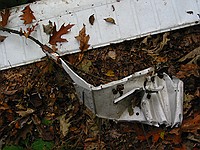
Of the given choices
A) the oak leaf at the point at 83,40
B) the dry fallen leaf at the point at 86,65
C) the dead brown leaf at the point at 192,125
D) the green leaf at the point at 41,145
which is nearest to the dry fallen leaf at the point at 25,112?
the green leaf at the point at 41,145

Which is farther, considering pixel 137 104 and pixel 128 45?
pixel 128 45

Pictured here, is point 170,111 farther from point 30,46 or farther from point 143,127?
point 30,46

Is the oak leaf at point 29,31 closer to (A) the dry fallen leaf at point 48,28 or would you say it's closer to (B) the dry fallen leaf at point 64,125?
(A) the dry fallen leaf at point 48,28

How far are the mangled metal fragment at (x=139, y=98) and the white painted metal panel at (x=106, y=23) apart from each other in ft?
1.08

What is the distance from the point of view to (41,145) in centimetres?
303

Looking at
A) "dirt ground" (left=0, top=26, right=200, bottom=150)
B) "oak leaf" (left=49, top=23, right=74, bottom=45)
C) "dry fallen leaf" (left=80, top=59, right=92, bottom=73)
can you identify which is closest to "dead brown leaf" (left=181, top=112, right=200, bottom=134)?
"dirt ground" (left=0, top=26, right=200, bottom=150)

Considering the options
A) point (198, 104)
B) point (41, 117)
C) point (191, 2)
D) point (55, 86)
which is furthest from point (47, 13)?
point (198, 104)

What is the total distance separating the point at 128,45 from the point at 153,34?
20cm

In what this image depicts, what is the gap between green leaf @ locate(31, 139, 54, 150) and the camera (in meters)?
3.02

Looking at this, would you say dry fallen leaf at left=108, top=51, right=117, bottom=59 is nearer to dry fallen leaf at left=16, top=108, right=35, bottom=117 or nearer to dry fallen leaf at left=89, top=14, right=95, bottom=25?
dry fallen leaf at left=89, top=14, right=95, bottom=25

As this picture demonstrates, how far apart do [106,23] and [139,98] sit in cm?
64

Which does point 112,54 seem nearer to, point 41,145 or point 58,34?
point 58,34

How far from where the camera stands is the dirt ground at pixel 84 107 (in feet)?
9.93

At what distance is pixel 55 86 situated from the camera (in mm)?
3164
